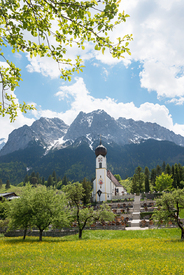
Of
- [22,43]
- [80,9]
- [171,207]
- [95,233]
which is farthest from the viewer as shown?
[95,233]

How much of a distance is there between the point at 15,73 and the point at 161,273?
10249 mm

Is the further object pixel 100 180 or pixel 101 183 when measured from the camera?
pixel 100 180

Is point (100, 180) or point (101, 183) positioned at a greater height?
point (100, 180)

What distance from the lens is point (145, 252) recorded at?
1312 centimetres

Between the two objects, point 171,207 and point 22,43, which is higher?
point 22,43

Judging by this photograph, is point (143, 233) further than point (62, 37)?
Yes

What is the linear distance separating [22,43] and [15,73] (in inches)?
37.5

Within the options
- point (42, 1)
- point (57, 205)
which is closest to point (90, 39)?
point (42, 1)

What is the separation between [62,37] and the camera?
5.72 meters

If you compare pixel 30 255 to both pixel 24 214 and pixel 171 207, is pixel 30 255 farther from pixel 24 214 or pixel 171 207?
pixel 171 207

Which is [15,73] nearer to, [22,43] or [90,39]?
[22,43]

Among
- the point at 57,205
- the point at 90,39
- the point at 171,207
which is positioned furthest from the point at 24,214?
the point at 90,39

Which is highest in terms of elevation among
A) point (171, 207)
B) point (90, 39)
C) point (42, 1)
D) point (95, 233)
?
point (42, 1)

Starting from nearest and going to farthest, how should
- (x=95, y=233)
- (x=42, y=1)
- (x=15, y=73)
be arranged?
(x=42, y=1) < (x=15, y=73) < (x=95, y=233)
